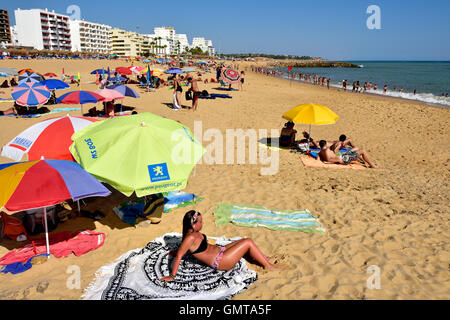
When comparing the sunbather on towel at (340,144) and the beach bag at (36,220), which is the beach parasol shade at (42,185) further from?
the sunbather on towel at (340,144)

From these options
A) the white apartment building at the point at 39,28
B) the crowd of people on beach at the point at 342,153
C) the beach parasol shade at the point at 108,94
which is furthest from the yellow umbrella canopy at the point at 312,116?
the white apartment building at the point at 39,28

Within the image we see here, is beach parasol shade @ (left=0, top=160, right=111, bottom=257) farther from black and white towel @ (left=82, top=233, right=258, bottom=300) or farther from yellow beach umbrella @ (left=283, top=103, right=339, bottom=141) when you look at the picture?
yellow beach umbrella @ (left=283, top=103, right=339, bottom=141)

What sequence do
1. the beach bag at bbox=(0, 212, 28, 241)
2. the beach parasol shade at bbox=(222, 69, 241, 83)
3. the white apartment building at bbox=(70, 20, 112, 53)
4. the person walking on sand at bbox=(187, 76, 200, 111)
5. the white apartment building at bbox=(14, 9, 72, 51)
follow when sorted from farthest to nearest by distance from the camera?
1. the white apartment building at bbox=(70, 20, 112, 53)
2. the white apartment building at bbox=(14, 9, 72, 51)
3. the beach parasol shade at bbox=(222, 69, 241, 83)
4. the person walking on sand at bbox=(187, 76, 200, 111)
5. the beach bag at bbox=(0, 212, 28, 241)

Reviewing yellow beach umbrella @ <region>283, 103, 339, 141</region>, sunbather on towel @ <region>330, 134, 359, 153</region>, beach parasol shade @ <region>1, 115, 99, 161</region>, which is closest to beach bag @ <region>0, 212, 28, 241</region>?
beach parasol shade @ <region>1, 115, 99, 161</region>

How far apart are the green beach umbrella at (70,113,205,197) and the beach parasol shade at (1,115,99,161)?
0.26 metres

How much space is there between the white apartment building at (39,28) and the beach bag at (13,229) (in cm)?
10335

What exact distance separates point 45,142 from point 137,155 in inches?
68.2

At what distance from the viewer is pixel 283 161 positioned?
7.86 metres

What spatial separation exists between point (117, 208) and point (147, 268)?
170cm

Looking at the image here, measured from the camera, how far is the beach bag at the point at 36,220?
4.11 m

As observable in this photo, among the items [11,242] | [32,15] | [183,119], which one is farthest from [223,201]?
[32,15]

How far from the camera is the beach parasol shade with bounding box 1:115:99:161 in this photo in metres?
4.18

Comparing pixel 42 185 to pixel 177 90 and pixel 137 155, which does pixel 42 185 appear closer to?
pixel 137 155
